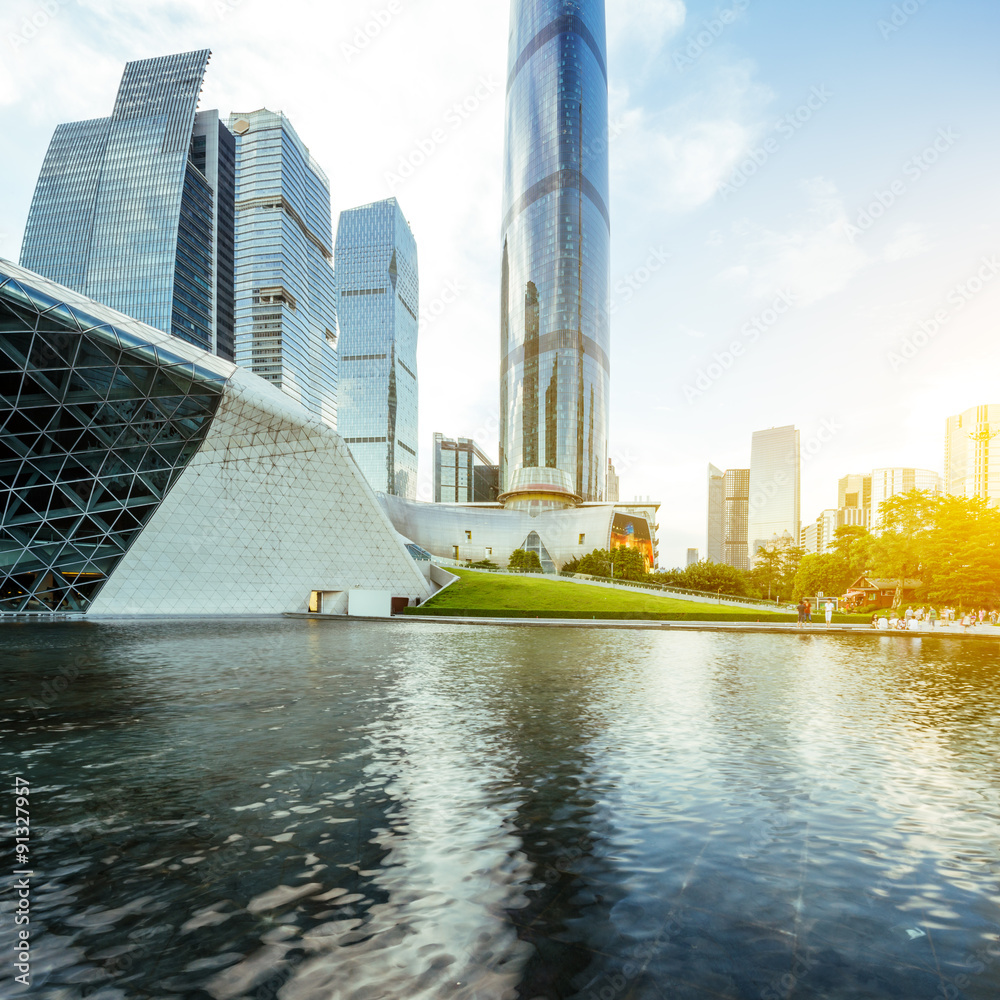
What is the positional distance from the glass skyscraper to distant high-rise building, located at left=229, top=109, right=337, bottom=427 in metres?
61.1

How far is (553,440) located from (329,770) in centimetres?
14692

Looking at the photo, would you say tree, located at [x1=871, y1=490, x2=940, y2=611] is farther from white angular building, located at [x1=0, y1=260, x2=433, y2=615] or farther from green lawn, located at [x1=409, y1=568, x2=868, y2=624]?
white angular building, located at [x1=0, y1=260, x2=433, y2=615]

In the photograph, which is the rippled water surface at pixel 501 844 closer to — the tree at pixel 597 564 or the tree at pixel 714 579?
the tree at pixel 597 564

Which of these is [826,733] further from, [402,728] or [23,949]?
[23,949]

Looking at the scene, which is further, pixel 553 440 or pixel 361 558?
pixel 553 440

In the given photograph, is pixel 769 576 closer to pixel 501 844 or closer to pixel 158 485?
pixel 158 485

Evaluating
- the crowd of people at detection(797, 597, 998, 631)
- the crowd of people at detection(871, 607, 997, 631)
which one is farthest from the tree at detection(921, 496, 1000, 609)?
the crowd of people at detection(797, 597, 998, 631)

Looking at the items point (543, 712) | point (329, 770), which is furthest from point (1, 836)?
point (543, 712)

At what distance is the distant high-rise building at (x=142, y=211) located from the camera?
131 metres

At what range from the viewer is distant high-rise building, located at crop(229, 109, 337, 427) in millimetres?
168500

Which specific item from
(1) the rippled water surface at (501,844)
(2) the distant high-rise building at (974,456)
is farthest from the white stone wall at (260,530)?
(2) the distant high-rise building at (974,456)

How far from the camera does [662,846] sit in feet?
18.7

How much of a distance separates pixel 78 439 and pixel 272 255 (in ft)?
514

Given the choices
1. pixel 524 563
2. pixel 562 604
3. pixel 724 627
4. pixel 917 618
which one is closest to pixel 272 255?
pixel 524 563
